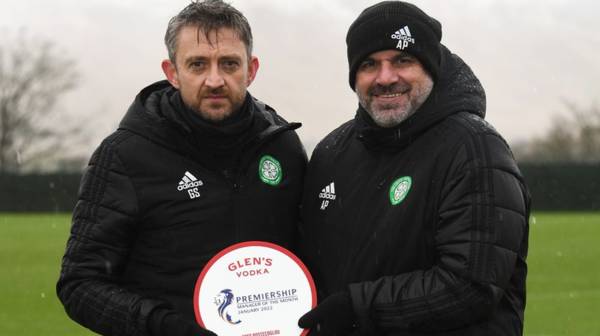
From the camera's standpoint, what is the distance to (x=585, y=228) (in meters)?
20.1

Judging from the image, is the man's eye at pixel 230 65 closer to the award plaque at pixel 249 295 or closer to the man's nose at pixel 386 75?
the man's nose at pixel 386 75

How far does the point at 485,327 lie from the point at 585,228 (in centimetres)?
1769

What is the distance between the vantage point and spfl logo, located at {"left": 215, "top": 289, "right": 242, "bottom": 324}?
337 centimetres

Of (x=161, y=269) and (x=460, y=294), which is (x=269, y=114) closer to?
(x=161, y=269)

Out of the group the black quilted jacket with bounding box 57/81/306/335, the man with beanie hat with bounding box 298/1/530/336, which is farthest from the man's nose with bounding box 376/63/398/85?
the black quilted jacket with bounding box 57/81/306/335

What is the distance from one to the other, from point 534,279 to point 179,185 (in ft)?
34.5

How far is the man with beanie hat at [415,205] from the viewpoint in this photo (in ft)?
10.3

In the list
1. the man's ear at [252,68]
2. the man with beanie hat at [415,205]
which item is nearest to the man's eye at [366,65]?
the man with beanie hat at [415,205]

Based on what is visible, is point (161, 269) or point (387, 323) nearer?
point (387, 323)

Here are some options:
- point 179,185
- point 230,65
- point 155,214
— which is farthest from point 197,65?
point 155,214

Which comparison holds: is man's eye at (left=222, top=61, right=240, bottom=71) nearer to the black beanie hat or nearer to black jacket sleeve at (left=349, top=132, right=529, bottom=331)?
the black beanie hat

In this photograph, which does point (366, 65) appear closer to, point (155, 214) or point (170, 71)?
point (170, 71)

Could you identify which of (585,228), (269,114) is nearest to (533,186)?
(585,228)

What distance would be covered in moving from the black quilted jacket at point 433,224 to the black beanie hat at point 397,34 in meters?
0.09
